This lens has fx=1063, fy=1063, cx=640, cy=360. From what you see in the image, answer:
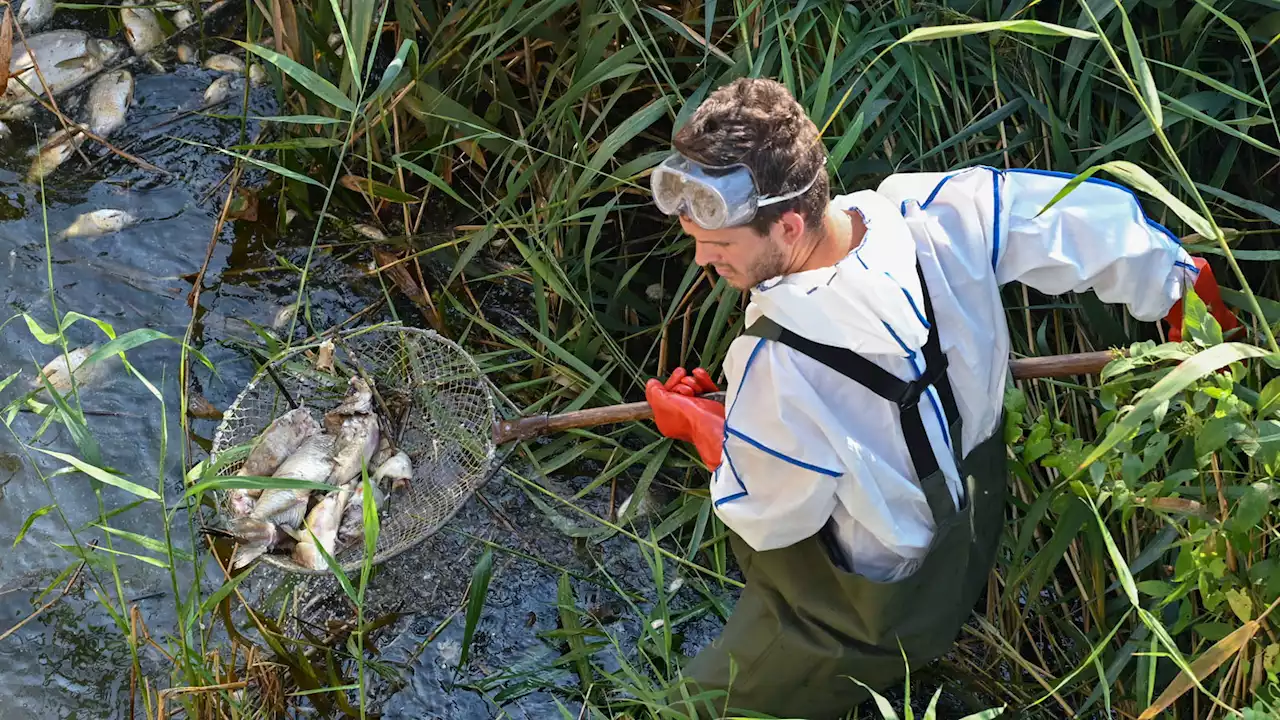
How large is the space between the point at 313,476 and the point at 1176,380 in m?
1.93

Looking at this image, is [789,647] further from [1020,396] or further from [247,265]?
[247,265]

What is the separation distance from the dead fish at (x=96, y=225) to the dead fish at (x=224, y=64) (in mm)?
620

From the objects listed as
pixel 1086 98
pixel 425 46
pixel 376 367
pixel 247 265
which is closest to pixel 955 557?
pixel 1086 98

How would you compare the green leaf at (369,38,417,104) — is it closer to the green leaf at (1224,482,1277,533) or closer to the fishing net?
the fishing net

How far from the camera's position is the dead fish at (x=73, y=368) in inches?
113

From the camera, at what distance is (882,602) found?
71.2 inches

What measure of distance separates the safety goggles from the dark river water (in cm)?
121

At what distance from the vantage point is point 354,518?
2.64m

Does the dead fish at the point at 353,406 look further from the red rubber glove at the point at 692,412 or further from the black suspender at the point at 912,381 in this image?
the black suspender at the point at 912,381

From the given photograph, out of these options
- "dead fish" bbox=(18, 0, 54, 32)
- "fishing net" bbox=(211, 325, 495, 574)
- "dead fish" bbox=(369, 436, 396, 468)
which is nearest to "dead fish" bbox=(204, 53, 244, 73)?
"dead fish" bbox=(18, 0, 54, 32)

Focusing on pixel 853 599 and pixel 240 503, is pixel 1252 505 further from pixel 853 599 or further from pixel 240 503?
pixel 240 503

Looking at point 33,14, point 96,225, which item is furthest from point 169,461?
point 33,14

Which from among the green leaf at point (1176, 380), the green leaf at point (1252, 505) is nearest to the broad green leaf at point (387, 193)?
the green leaf at point (1176, 380)

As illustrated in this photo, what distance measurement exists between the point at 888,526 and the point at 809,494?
0.15 metres
